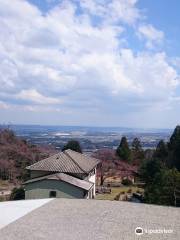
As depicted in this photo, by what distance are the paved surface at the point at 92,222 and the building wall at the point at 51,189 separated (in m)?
10.5

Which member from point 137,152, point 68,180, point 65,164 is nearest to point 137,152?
point 137,152

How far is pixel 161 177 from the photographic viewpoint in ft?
66.8

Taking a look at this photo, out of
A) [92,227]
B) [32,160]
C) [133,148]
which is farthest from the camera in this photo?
[133,148]

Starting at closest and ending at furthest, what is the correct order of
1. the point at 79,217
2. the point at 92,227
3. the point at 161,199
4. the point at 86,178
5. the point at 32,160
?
the point at 92,227, the point at 79,217, the point at 161,199, the point at 86,178, the point at 32,160

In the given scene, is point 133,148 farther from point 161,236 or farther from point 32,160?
point 161,236

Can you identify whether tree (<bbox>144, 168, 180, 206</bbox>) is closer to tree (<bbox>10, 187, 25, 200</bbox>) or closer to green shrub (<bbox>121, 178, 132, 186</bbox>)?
tree (<bbox>10, 187, 25, 200</bbox>)

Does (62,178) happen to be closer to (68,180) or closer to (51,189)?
(68,180)

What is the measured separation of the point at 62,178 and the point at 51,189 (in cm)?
101

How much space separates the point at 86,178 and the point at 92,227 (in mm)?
18381

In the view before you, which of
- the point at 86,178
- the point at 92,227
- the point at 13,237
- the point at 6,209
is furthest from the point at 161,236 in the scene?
the point at 86,178

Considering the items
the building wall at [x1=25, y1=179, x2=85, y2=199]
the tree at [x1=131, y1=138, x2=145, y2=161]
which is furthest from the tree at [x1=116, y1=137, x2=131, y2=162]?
the building wall at [x1=25, y1=179, x2=85, y2=199]

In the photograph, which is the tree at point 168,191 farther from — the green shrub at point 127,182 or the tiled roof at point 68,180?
the green shrub at point 127,182

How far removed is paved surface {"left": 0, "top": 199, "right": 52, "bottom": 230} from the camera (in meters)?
12.1

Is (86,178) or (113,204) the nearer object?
(113,204)
